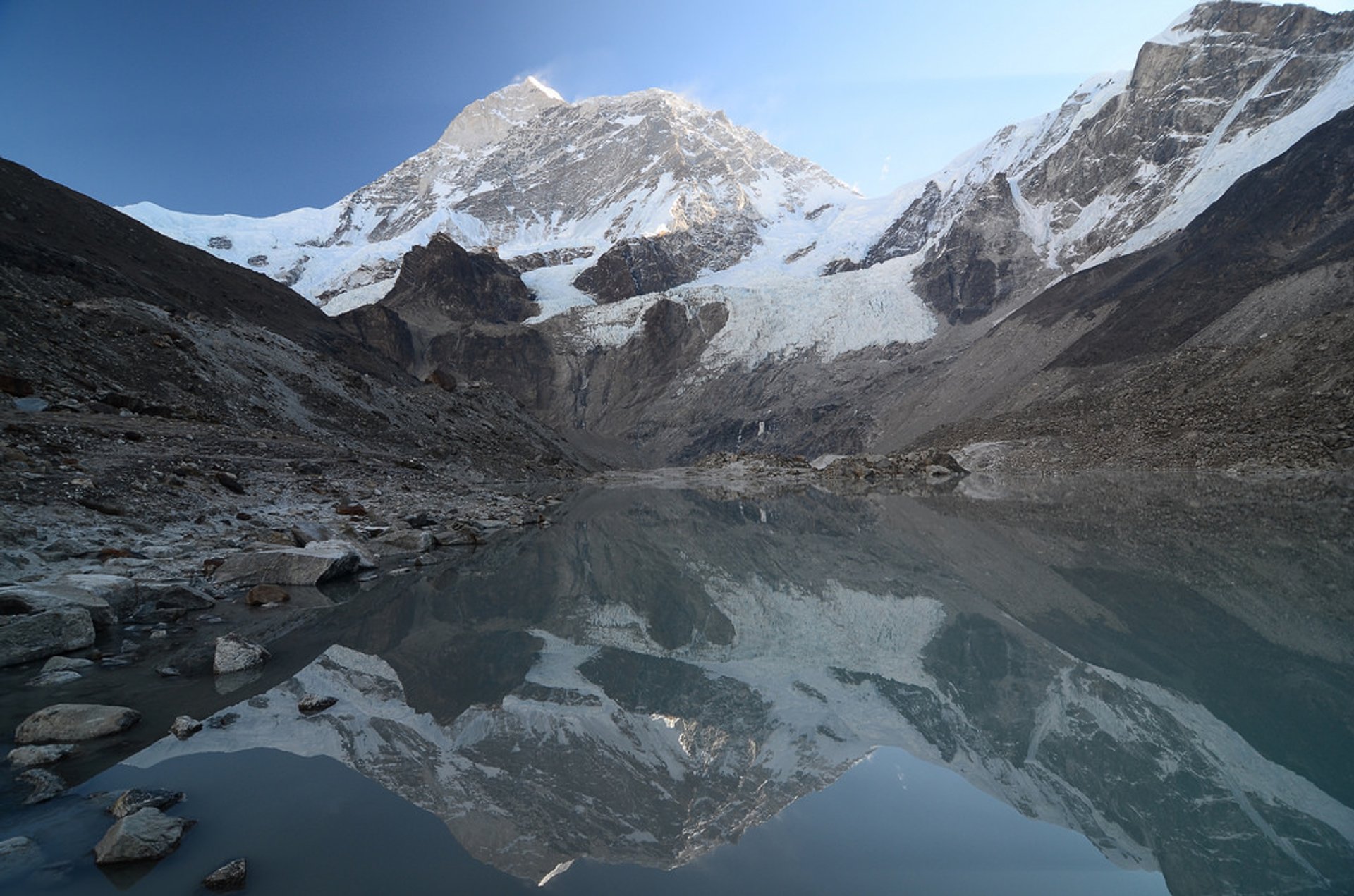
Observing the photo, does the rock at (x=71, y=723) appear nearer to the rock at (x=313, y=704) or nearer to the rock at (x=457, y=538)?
the rock at (x=313, y=704)

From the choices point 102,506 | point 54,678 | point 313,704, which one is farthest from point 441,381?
point 313,704

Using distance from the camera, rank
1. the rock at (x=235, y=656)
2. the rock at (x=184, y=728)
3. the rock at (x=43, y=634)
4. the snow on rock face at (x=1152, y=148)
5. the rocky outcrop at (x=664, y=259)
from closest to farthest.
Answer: the rock at (x=184, y=728) → the rock at (x=43, y=634) → the rock at (x=235, y=656) → the snow on rock face at (x=1152, y=148) → the rocky outcrop at (x=664, y=259)

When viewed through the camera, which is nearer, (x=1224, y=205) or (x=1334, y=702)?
(x=1334, y=702)

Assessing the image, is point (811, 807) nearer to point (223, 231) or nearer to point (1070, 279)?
point (1070, 279)

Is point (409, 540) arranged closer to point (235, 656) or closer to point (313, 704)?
point (235, 656)

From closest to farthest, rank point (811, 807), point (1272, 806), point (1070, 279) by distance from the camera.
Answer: point (1272, 806), point (811, 807), point (1070, 279)

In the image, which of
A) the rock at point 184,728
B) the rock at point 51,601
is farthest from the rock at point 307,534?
the rock at point 184,728

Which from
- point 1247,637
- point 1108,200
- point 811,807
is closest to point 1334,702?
point 1247,637

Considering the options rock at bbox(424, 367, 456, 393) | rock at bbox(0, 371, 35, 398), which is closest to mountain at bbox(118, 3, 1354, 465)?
rock at bbox(424, 367, 456, 393)

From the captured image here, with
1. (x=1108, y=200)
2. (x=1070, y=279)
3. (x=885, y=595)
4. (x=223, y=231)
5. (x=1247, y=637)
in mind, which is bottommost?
(x=885, y=595)
